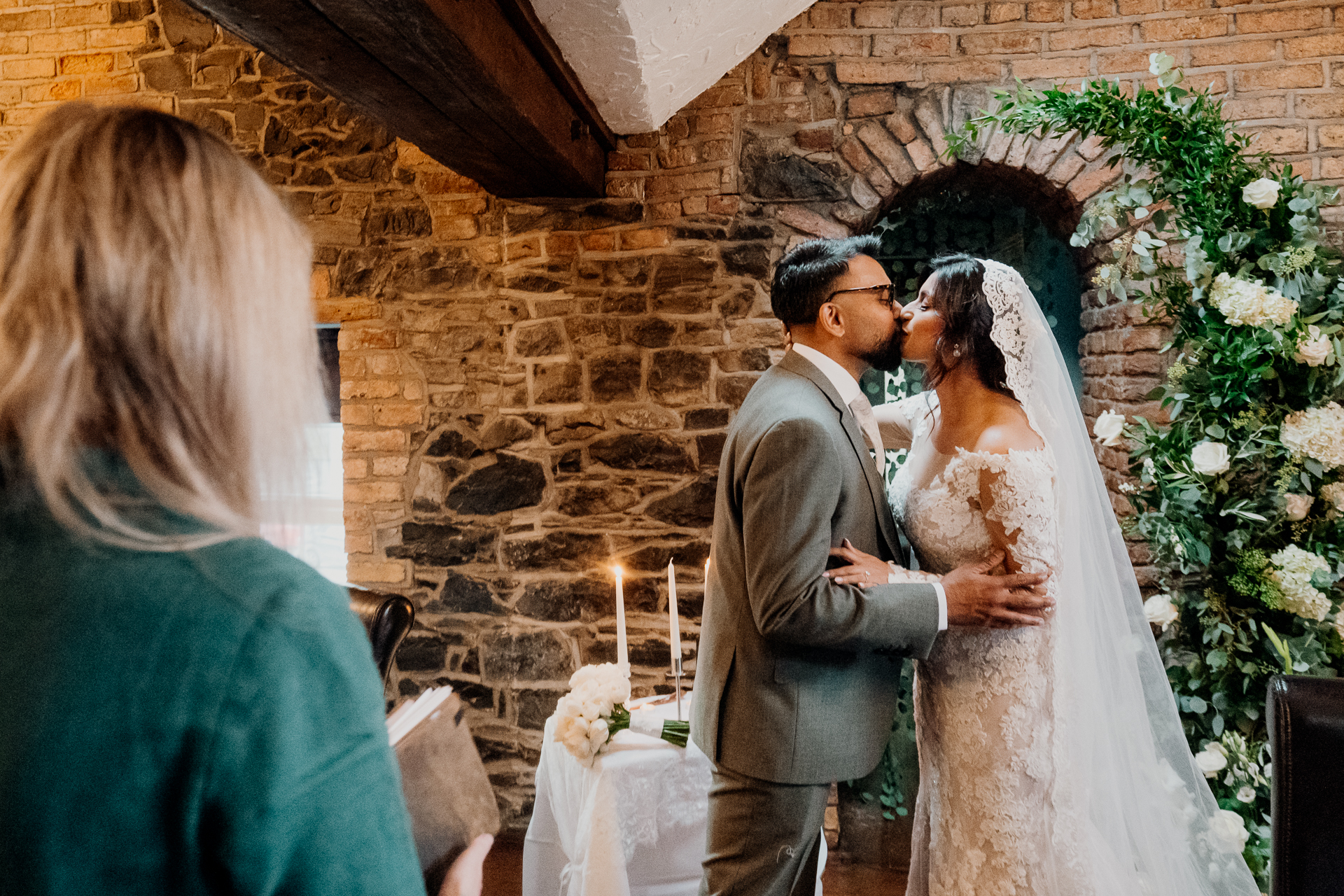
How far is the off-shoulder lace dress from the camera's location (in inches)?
60.4

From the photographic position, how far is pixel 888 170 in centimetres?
279

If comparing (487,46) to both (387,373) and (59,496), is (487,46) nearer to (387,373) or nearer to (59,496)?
(59,496)

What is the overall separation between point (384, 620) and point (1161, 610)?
2.15 meters

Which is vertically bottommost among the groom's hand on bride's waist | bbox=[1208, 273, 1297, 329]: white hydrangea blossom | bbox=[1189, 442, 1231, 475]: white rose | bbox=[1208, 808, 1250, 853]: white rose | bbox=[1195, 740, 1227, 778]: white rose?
bbox=[1208, 808, 1250, 853]: white rose

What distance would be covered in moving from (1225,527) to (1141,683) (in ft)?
2.09

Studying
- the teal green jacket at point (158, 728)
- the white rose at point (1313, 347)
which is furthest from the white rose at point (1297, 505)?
the teal green jacket at point (158, 728)

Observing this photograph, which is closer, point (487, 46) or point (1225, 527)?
point (487, 46)

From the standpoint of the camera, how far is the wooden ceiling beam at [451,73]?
1.40m

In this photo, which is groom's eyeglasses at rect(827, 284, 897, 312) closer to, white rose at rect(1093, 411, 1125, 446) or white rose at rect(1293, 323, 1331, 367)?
white rose at rect(1093, 411, 1125, 446)

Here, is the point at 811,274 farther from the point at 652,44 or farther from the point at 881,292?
the point at 652,44

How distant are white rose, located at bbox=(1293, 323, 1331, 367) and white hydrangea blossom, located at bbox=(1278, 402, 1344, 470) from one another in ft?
0.43

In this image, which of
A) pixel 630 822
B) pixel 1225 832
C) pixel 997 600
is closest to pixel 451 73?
pixel 997 600

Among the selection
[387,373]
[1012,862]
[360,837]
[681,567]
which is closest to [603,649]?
[681,567]

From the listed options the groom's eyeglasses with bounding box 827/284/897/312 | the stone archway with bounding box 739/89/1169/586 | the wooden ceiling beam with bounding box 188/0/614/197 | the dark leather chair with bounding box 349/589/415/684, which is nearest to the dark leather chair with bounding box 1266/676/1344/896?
the groom's eyeglasses with bounding box 827/284/897/312
